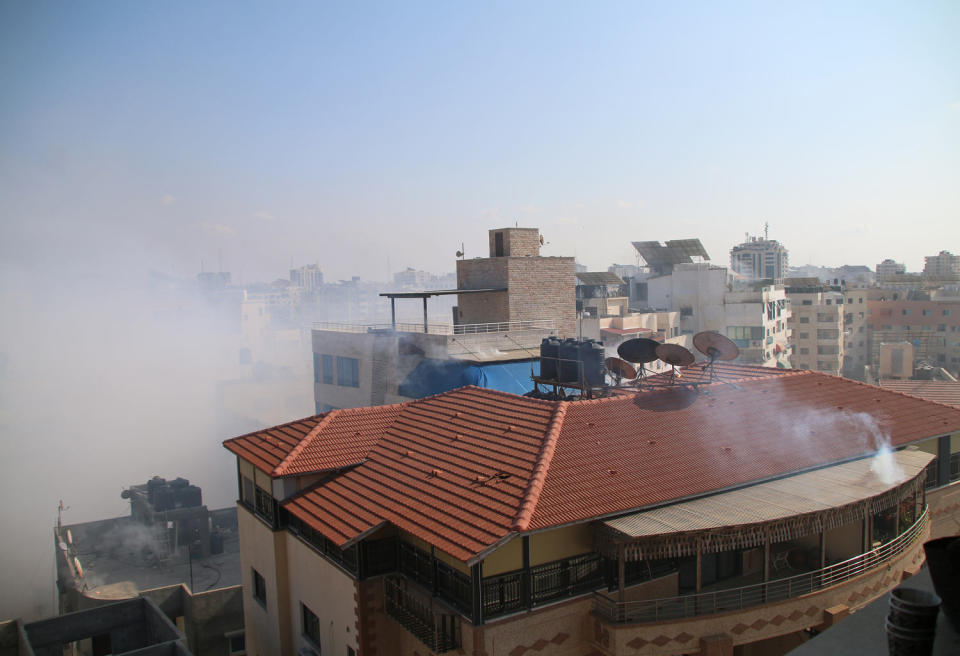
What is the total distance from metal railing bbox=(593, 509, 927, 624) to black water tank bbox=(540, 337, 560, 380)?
8.19 meters

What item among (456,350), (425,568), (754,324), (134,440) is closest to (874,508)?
(425,568)

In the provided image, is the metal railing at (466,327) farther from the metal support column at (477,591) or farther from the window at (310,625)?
the metal support column at (477,591)

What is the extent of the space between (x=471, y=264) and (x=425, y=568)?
26482mm

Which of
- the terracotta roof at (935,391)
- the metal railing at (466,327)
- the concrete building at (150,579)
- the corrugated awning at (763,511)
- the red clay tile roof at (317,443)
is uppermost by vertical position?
the metal railing at (466,327)

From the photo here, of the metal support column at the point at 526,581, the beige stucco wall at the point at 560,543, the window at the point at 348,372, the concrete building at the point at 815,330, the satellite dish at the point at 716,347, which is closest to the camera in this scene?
the metal support column at the point at 526,581

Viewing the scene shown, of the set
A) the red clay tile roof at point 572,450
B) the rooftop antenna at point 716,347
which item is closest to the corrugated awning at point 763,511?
the red clay tile roof at point 572,450

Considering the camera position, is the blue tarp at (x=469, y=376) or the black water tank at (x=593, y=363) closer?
the black water tank at (x=593, y=363)

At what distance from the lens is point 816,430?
16.9 meters

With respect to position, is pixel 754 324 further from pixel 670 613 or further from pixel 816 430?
pixel 670 613

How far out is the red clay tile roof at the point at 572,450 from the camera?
41.5ft

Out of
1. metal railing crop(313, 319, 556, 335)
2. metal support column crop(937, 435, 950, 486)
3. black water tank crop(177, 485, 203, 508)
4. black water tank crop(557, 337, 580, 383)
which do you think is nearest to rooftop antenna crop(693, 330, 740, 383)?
black water tank crop(557, 337, 580, 383)

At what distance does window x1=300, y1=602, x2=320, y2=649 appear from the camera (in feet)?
51.8

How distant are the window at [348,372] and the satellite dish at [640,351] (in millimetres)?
18212

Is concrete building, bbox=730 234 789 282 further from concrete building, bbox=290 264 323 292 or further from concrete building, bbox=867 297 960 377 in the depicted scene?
concrete building, bbox=290 264 323 292
